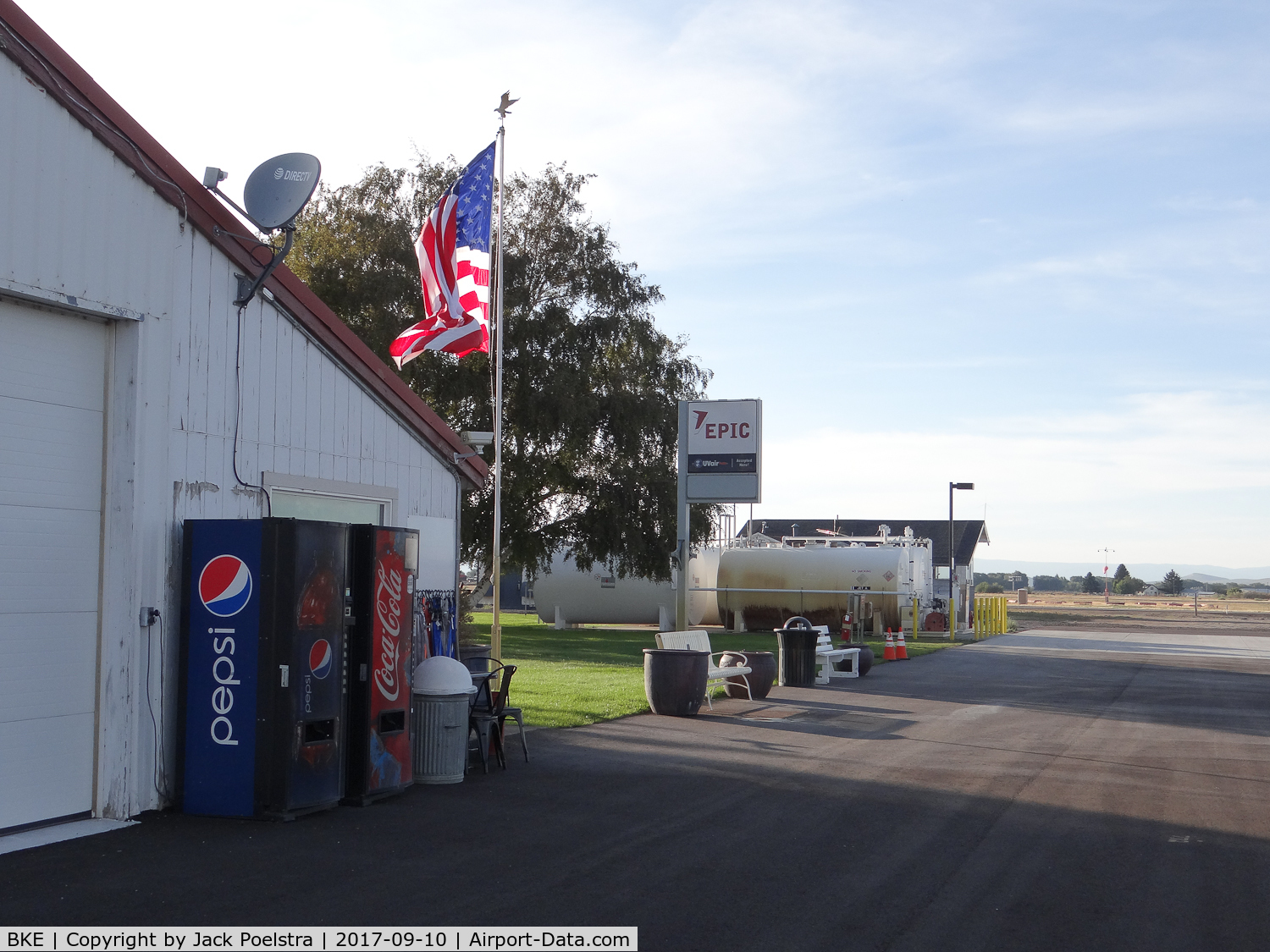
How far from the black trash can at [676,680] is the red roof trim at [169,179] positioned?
16.6 ft

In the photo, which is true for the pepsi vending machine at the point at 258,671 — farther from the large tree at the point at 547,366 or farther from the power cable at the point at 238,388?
the large tree at the point at 547,366

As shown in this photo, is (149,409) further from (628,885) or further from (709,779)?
(709,779)

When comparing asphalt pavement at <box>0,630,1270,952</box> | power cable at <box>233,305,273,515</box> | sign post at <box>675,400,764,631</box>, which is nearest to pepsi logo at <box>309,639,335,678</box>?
asphalt pavement at <box>0,630,1270,952</box>

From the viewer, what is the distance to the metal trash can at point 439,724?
10.2 metres

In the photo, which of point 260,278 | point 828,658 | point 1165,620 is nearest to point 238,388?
point 260,278

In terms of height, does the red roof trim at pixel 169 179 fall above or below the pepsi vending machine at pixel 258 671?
above

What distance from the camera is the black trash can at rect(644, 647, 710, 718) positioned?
1540cm

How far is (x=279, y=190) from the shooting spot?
9586 mm

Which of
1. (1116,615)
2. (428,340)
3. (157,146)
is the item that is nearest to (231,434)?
(157,146)

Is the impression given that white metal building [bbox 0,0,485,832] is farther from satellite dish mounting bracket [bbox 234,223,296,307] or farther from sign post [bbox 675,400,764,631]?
sign post [bbox 675,400,764,631]

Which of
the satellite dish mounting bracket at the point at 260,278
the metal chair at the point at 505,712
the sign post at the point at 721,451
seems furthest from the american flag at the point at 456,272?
the sign post at the point at 721,451

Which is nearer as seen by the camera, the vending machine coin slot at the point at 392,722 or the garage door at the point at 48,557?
the garage door at the point at 48,557

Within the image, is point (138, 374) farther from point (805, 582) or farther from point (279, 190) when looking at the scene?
point (805, 582)

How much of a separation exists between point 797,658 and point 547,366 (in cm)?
1433
